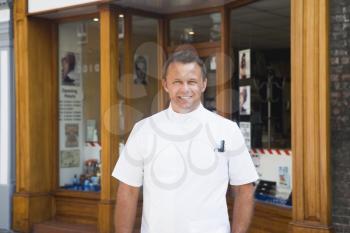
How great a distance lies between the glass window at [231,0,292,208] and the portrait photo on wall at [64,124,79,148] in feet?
8.52

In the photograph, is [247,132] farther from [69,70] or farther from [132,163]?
[132,163]

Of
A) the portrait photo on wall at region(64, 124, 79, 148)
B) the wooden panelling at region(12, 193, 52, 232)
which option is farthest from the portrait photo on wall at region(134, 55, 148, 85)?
the wooden panelling at region(12, 193, 52, 232)

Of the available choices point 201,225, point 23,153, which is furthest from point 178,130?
point 23,153

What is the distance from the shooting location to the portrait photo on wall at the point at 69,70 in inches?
329

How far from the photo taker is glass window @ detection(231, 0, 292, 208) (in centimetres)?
655

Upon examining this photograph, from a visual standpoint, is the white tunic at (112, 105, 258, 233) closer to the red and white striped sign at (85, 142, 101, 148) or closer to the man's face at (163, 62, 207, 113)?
the man's face at (163, 62, 207, 113)

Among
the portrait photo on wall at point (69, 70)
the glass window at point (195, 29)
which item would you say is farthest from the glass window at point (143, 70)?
the portrait photo on wall at point (69, 70)

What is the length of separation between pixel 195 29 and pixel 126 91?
4.00 feet

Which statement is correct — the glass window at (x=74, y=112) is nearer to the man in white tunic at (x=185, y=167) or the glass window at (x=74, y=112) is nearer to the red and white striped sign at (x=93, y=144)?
the red and white striped sign at (x=93, y=144)

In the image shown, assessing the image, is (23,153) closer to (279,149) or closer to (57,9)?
(57,9)

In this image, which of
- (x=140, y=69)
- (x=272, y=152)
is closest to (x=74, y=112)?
(x=140, y=69)

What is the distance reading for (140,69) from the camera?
7848mm

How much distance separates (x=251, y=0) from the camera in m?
6.62

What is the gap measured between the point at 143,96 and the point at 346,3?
340cm
